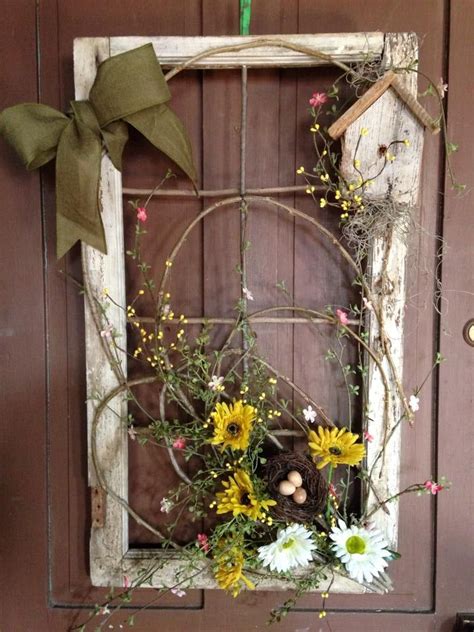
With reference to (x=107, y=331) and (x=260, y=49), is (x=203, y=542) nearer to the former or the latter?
(x=107, y=331)

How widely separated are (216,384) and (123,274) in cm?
31

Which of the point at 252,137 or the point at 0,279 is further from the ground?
the point at 252,137

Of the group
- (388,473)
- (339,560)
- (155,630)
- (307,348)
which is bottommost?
(155,630)

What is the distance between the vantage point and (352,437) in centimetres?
100

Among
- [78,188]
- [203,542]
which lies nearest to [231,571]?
[203,542]

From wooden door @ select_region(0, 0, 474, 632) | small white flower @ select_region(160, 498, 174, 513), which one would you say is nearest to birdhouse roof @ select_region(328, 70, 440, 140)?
wooden door @ select_region(0, 0, 474, 632)

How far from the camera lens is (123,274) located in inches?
42.6

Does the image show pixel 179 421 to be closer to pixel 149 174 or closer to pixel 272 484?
pixel 272 484

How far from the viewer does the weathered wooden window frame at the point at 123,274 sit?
1000 millimetres

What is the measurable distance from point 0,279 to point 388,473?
968mm

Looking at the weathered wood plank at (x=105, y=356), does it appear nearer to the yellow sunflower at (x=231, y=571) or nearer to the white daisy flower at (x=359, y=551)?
the yellow sunflower at (x=231, y=571)

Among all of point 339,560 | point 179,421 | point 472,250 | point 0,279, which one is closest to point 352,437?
point 339,560

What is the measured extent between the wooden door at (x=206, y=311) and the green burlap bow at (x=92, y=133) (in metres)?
0.12

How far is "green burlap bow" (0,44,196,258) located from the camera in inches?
38.0
